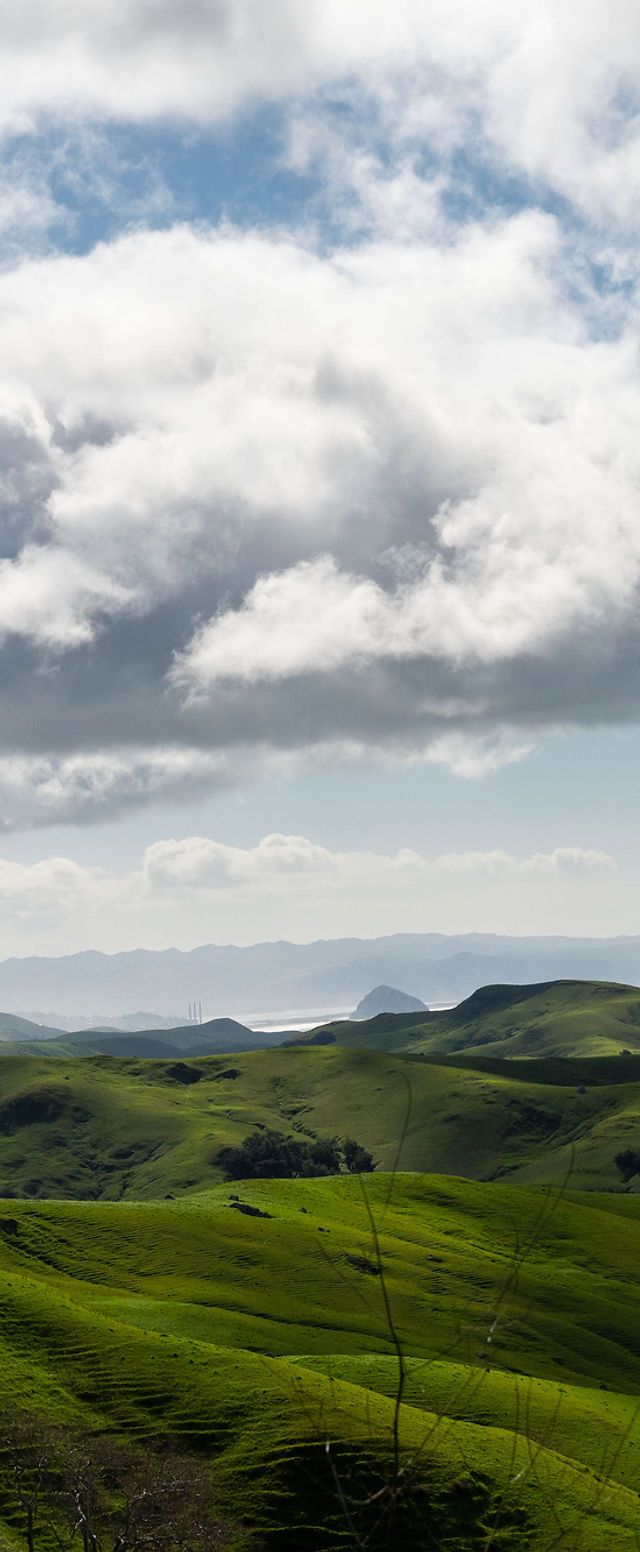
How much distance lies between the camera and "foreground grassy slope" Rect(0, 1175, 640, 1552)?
71188mm

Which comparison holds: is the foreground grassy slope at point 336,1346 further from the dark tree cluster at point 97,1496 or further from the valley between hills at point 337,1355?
the dark tree cluster at point 97,1496

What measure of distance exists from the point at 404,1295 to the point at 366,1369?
44.1 meters

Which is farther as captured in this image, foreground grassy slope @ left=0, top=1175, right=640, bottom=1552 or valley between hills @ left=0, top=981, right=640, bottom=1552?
foreground grassy slope @ left=0, top=1175, right=640, bottom=1552

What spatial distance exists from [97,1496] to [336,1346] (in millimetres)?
53611

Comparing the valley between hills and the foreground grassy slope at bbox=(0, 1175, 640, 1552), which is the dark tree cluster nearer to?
the valley between hills

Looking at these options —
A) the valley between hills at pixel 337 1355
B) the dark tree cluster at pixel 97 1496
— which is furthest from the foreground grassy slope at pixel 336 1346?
the dark tree cluster at pixel 97 1496

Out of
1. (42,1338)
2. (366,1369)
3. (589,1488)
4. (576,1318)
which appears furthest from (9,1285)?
(576,1318)

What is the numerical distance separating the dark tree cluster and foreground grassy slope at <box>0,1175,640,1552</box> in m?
5.67

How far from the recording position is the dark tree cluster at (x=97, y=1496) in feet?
196

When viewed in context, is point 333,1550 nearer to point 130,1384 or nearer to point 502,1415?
point 130,1384

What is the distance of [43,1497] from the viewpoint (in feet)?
212

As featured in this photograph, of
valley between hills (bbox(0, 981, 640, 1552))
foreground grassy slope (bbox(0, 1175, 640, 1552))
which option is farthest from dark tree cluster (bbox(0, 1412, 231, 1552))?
foreground grassy slope (bbox(0, 1175, 640, 1552))

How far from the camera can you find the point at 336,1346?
113m

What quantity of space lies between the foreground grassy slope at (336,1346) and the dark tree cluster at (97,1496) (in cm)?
567
